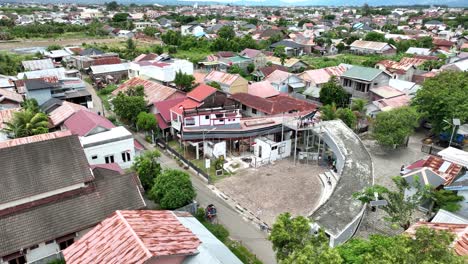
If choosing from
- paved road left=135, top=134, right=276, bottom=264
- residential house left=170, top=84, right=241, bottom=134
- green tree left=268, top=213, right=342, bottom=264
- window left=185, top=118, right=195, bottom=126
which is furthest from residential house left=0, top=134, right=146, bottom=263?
residential house left=170, top=84, right=241, bottom=134

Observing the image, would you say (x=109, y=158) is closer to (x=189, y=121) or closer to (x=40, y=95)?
(x=189, y=121)

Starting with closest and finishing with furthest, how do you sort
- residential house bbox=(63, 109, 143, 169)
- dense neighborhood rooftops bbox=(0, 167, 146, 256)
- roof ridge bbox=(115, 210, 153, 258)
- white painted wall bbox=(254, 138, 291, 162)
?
roof ridge bbox=(115, 210, 153, 258) → dense neighborhood rooftops bbox=(0, 167, 146, 256) → residential house bbox=(63, 109, 143, 169) → white painted wall bbox=(254, 138, 291, 162)

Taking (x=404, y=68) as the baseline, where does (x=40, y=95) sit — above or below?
above

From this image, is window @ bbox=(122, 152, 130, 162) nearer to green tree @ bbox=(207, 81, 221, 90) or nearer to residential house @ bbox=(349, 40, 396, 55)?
green tree @ bbox=(207, 81, 221, 90)

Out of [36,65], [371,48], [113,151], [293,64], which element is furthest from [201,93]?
[371,48]

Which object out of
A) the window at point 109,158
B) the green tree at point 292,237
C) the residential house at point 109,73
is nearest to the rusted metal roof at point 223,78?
the residential house at point 109,73

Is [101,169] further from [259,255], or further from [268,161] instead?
[268,161]

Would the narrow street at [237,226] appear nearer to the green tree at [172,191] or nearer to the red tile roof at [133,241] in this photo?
the green tree at [172,191]
